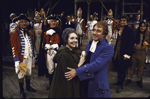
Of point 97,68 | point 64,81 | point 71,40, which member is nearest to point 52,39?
point 71,40

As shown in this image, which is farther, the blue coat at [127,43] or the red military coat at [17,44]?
the blue coat at [127,43]

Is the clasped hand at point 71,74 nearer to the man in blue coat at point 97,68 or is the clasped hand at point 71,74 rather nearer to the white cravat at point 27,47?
the man in blue coat at point 97,68

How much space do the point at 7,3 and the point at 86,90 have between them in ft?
25.3

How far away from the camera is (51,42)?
13.1 ft

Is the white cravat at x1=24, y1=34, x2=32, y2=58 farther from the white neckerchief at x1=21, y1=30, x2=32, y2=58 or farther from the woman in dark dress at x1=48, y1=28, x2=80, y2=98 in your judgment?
the woman in dark dress at x1=48, y1=28, x2=80, y2=98

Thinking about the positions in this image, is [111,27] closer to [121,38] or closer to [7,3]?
[121,38]

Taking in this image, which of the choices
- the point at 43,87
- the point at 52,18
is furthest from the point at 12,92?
the point at 52,18

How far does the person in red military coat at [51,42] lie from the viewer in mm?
3936

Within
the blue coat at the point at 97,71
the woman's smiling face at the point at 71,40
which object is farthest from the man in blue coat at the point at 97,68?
the woman's smiling face at the point at 71,40

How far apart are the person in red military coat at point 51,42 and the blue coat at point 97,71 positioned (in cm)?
199

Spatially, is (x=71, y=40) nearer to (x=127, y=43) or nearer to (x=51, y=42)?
(x=51, y=42)

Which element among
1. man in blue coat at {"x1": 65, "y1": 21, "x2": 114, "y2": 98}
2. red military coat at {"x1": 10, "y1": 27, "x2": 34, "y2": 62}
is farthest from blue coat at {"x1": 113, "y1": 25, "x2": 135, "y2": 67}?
red military coat at {"x1": 10, "y1": 27, "x2": 34, "y2": 62}

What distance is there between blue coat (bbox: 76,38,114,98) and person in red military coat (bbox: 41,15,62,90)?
199cm

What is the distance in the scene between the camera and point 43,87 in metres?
4.36
